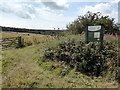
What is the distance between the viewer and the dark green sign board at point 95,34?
541 centimetres

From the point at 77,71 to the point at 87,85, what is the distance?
1057 mm

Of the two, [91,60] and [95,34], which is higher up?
[95,34]

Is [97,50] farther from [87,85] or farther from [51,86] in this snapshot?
[51,86]

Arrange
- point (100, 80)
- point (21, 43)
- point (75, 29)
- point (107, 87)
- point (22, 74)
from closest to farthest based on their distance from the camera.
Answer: point (107, 87) → point (100, 80) → point (22, 74) → point (21, 43) → point (75, 29)

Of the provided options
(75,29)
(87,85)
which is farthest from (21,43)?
(87,85)

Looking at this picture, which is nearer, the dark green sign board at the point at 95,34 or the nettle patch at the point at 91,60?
the nettle patch at the point at 91,60

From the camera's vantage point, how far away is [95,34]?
5574mm

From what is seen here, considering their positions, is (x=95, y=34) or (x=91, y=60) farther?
(x=95, y=34)

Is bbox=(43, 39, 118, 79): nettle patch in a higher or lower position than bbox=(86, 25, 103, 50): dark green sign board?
lower

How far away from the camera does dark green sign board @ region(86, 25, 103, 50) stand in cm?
541

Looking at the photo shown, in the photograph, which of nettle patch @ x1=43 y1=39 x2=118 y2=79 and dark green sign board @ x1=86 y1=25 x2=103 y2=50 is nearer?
nettle patch @ x1=43 y1=39 x2=118 y2=79

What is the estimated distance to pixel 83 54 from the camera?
15.2ft

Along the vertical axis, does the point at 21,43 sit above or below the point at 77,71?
above

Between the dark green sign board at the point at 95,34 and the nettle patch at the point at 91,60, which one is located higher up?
the dark green sign board at the point at 95,34
